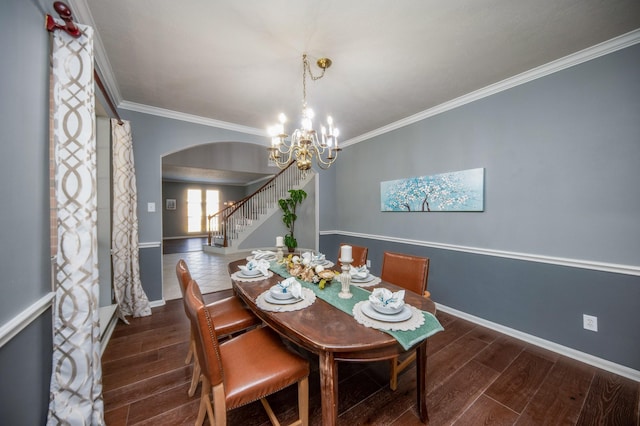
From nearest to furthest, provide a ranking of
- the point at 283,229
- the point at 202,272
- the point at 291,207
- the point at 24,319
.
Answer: the point at 24,319, the point at 202,272, the point at 291,207, the point at 283,229

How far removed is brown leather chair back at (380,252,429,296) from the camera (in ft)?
6.07

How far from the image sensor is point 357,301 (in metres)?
1.46

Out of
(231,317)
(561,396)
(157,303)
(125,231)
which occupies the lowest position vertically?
(561,396)

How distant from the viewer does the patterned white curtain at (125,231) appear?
2615mm

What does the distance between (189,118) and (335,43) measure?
7.84ft

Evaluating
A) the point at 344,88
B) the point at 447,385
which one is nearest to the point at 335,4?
the point at 344,88

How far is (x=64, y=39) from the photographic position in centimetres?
129

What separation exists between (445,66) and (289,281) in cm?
233

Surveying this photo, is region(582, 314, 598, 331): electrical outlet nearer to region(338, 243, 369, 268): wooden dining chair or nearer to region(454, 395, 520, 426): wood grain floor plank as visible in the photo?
region(454, 395, 520, 426): wood grain floor plank

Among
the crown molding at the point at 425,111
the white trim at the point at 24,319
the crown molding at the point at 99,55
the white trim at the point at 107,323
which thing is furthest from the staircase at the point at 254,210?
the white trim at the point at 24,319

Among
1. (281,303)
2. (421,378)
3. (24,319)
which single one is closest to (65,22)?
(24,319)

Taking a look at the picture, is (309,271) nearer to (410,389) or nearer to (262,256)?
(262,256)

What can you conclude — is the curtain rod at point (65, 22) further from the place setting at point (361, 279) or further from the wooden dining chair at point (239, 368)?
the place setting at point (361, 279)

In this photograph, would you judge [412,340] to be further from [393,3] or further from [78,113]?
[78,113]
